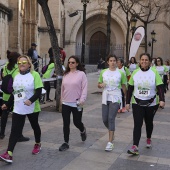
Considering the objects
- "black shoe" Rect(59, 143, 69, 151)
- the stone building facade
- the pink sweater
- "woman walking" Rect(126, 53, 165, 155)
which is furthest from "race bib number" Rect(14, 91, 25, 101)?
the stone building facade

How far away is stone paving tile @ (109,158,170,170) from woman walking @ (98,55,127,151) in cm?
73

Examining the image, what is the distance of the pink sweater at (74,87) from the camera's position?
6.66 metres

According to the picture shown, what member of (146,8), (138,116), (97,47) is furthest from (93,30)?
(138,116)

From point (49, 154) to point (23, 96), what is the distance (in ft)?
3.90

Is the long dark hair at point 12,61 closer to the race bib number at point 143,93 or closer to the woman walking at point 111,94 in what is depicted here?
the woman walking at point 111,94

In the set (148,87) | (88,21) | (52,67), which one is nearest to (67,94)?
(148,87)

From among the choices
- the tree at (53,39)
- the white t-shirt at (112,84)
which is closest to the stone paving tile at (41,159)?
Result: the white t-shirt at (112,84)

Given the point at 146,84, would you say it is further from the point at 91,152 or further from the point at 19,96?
the point at 19,96

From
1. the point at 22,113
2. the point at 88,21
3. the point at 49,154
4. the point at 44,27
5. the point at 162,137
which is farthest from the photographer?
the point at 88,21

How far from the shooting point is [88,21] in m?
46.3

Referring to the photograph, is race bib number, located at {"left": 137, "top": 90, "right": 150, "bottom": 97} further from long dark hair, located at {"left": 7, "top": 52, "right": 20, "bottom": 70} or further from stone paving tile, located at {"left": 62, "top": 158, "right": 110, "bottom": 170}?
long dark hair, located at {"left": 7, "top": 52, "right": 20, "bottom": 70}

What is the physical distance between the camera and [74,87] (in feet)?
21.8

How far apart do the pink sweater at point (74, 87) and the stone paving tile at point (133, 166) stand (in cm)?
135

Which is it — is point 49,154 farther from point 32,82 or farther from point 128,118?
point 128,118
